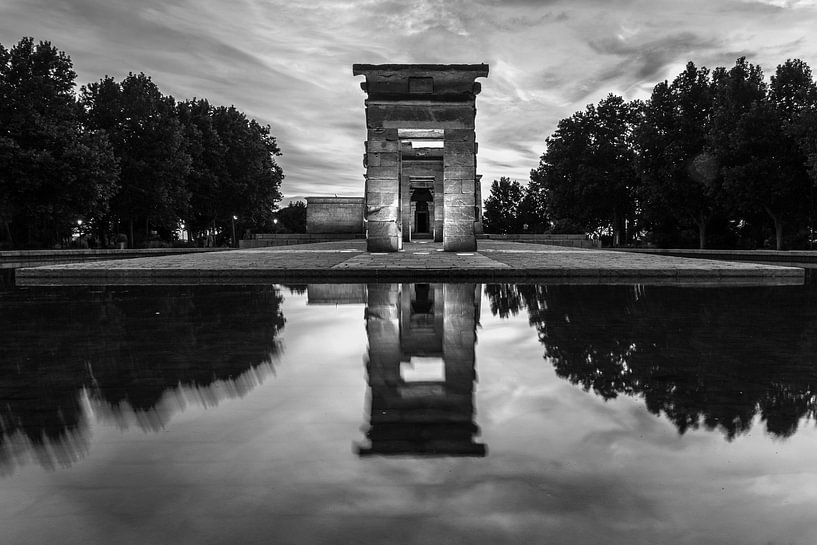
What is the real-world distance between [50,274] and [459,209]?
41.4 ft

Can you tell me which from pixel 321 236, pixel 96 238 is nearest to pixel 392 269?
pixel 321 236

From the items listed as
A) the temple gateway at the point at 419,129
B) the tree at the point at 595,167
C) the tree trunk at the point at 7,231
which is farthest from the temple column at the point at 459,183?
the tree at the point at 595,167

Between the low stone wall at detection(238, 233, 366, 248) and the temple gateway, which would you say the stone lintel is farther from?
the low stone wall at detection(238, 233, 366, 248)

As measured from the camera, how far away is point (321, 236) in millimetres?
41188

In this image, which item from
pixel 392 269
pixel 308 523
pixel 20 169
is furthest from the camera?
pixel 20 169

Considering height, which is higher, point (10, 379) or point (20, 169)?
point (20, 169)

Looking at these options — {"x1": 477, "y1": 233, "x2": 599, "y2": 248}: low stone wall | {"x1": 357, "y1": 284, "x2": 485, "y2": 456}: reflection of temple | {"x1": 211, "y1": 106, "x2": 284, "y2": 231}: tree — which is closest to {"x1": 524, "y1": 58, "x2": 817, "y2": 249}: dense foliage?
{"x1": 477, "y1": 233, "x2": 599, "y2": 248}: low stone wall

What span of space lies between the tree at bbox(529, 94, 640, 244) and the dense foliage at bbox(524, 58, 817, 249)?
86 mm

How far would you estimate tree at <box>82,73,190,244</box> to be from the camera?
37.2m

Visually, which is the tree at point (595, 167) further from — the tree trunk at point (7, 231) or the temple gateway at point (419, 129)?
the tree trunk at point (7, 231)

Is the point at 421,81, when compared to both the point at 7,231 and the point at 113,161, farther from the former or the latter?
the point at 7,231

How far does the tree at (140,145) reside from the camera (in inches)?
1465

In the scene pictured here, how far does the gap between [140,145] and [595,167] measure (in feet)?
114

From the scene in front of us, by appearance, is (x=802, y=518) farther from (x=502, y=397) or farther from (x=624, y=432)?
(x=502, y=397)
